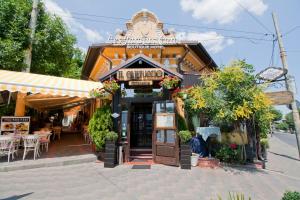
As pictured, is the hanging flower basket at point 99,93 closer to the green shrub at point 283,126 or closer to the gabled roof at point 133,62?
the gabled roof at point 133,62

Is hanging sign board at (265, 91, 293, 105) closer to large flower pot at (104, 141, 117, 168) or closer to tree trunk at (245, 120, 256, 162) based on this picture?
tree trunk at (245, 120, 256, 162)

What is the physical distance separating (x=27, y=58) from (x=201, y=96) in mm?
11255

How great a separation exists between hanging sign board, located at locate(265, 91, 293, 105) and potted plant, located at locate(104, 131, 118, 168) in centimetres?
748

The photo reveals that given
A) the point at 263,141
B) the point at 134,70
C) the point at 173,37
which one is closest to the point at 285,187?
the point at 263,141

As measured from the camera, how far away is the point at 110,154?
838cm

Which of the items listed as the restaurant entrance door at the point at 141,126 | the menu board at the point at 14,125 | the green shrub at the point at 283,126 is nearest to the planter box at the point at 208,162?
the restaurant entrance door at the point at 141,126

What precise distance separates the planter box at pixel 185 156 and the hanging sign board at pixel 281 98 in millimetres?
4612

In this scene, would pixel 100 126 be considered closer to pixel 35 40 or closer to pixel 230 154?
pixel 230 154

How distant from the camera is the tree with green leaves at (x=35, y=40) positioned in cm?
1185

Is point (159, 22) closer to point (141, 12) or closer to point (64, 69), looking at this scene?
point (141, 12)

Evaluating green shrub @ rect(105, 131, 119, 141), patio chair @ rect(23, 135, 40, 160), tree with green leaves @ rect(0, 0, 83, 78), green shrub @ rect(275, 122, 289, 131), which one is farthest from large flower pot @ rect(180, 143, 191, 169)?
green shrub @ rect(275, 122, 289, 131)

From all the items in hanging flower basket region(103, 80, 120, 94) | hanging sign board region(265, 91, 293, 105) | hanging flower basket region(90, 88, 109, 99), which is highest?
hanging flower basket region(103, 80, 120, 94)

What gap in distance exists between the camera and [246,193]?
573 centimetres

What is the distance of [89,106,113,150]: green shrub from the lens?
28.2 feet
